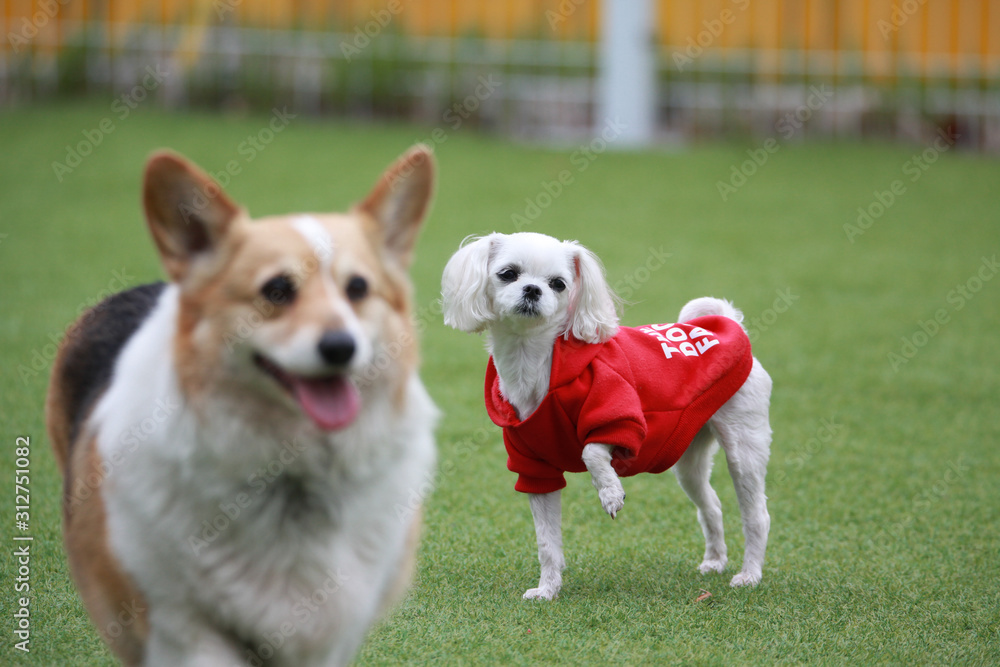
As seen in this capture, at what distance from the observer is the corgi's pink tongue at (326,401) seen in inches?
72.4

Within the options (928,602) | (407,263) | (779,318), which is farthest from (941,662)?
(779,318)

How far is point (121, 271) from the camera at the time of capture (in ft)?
22.7

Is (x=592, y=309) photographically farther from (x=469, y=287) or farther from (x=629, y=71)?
(x=629, y=71)

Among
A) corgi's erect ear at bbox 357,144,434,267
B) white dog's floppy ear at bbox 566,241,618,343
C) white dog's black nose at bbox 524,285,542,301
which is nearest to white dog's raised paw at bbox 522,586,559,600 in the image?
white dog's floppy ear at bbox 566,241,618,343

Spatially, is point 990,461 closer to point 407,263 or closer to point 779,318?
point 779,318

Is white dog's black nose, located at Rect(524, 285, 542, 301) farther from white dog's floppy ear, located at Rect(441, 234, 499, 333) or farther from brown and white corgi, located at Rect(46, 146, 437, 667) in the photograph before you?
brown and white corgi, located at Rect(46, 146, 437, 667)

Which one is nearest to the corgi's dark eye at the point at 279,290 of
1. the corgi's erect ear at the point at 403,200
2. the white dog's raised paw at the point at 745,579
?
the corgi's erect ear at the point at 403,200

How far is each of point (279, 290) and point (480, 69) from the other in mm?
10560

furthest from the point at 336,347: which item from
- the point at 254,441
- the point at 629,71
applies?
the point at 629,71

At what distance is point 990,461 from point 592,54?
8.53m

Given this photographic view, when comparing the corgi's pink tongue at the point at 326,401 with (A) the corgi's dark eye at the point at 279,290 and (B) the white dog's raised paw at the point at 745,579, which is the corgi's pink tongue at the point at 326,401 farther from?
(B) the white dog's raised paw at the point at 745,579

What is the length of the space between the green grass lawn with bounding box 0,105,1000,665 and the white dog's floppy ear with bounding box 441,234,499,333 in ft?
2.59

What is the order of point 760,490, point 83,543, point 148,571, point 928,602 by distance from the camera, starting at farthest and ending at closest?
point 760,490 < point 928,602 < point 83,543 < point 148,571

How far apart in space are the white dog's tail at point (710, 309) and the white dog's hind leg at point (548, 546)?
82 centimetres
